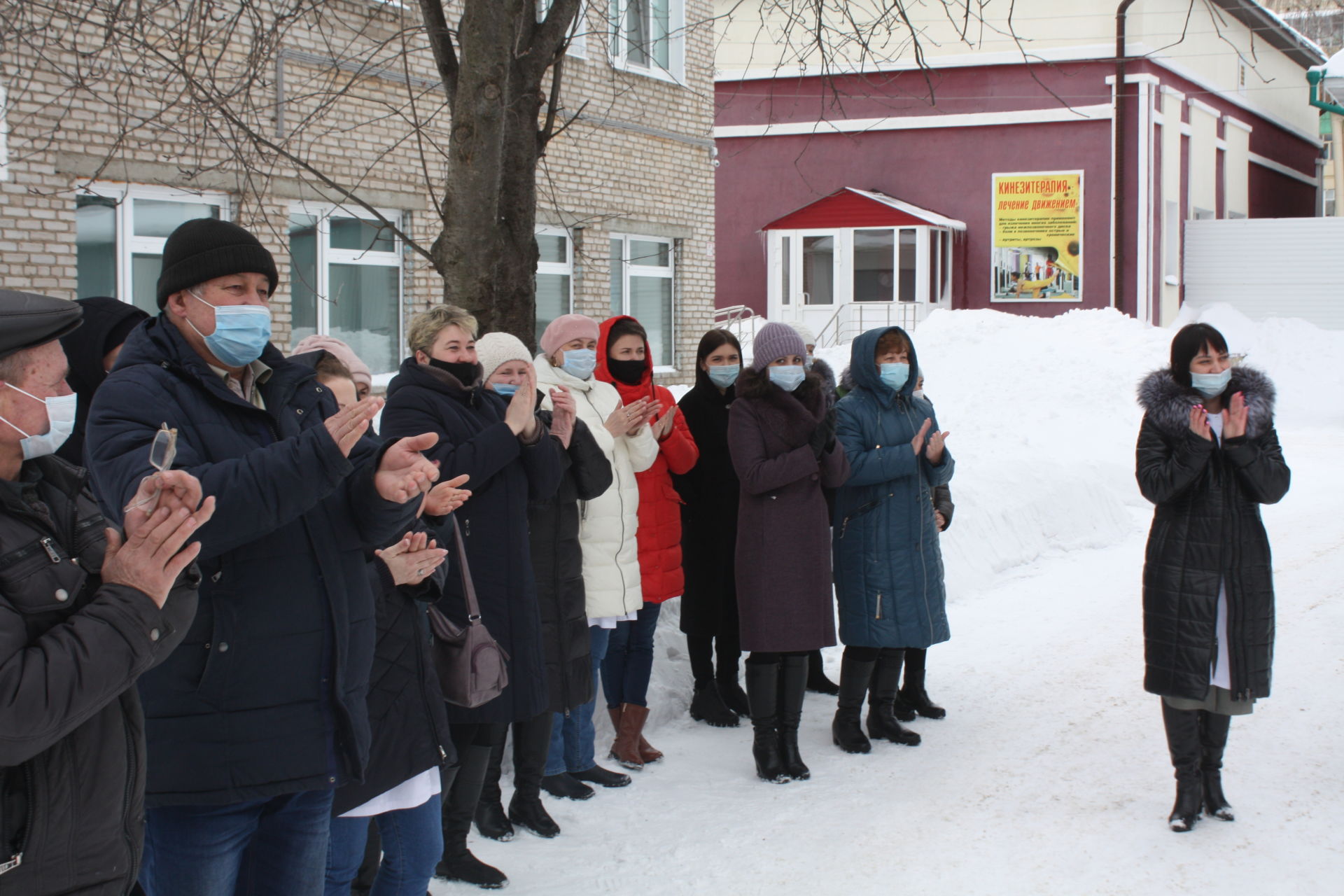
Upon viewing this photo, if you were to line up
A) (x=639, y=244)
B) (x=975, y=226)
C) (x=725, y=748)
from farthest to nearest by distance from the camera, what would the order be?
(x=975, y=226)
(x=639, y=244)
(x=725, y=748)

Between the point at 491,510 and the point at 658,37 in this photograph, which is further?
the point at 658,37

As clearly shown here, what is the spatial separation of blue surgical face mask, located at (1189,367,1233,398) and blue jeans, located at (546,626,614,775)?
2465 millimetres

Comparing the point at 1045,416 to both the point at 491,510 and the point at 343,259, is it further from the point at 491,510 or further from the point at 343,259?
the point at 491,510

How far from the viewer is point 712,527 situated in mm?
6074

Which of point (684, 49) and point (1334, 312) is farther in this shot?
point (1334, 312)

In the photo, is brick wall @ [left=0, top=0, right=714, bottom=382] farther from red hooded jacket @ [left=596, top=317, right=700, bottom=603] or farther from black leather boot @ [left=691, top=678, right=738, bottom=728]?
black leather boot @ [left=691, top=678, right=738, bottom=728]

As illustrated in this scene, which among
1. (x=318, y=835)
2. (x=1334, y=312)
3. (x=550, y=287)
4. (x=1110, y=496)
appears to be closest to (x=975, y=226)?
(x=1334, y=312)

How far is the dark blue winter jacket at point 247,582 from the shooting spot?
8.24ft

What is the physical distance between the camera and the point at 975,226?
25453mm

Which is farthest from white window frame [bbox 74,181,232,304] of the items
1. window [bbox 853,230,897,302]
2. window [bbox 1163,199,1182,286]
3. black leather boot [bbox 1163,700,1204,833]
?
window [bbox 1163,199,1182,286]

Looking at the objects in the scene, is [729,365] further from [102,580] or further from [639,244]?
[639,244]

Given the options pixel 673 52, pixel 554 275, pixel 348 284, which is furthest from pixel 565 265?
pixel 673 52

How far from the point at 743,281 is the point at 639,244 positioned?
35.5 ft

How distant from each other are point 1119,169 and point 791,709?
21144 millimetres
